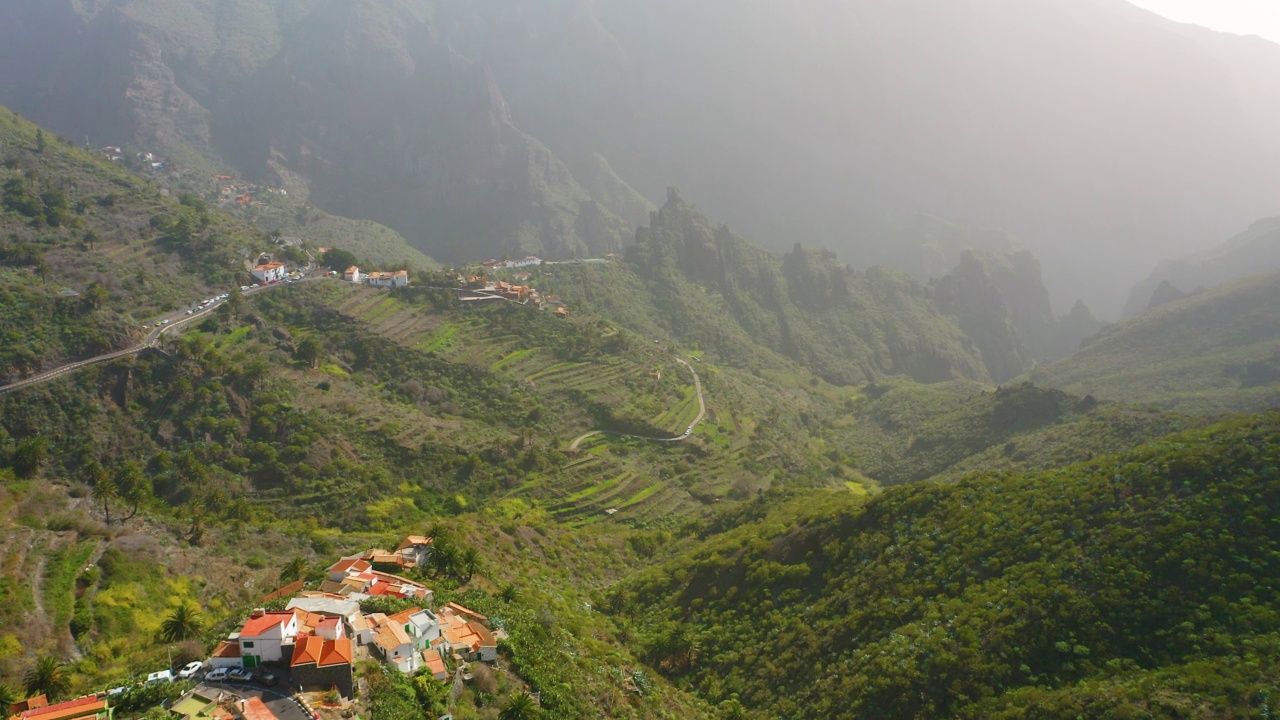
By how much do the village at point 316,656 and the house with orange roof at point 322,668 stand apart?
0.03 meters

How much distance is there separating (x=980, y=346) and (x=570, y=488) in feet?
502

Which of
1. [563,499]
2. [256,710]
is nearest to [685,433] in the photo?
[563,499]

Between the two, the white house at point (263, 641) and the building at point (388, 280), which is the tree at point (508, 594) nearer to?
the white house at point (263, 641)

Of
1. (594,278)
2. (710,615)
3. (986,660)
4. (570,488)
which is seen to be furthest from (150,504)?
(594,278)

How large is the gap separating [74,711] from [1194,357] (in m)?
146

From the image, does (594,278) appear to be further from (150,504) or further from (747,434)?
(150,504)

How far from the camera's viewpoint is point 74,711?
2520 centimetres

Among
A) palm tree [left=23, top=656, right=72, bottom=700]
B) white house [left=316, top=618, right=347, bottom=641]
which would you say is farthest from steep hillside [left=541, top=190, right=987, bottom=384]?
white house [left=316, top=618, right=347, bottom=641]

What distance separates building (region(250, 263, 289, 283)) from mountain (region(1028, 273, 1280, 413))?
119 meters

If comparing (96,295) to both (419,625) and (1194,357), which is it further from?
(1194,357)

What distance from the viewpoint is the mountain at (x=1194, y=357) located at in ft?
338

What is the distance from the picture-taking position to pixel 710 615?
4900cm

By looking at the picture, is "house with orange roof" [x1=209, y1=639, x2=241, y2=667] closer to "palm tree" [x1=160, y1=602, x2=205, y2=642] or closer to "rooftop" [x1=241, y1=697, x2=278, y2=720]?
"rooftop" [x1=241, y1=697, x2=278, y2=720]

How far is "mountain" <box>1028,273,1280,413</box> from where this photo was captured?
338ft
